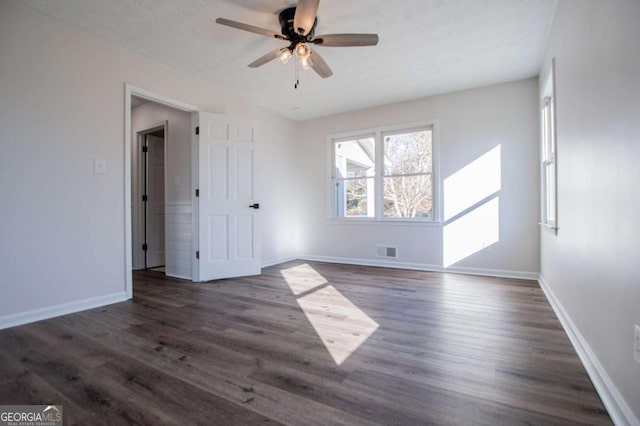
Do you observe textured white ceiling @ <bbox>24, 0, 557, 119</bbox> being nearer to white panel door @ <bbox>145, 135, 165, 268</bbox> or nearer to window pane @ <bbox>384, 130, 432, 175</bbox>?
window pane @ <bbox>384, 130, 432, 175</bbox>

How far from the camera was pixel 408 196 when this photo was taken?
180 inches

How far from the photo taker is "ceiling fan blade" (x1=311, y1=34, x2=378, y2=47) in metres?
2.29

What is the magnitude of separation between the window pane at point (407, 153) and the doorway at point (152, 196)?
3.62 meters

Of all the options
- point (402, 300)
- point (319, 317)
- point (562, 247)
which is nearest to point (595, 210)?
point (562, 247)

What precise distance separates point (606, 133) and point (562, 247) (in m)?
1.29

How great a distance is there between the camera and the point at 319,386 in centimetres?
148

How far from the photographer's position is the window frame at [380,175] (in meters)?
4.30

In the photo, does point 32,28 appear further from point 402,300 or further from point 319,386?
point 402,300

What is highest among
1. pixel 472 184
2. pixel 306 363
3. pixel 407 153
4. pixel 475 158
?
pixel 407 153

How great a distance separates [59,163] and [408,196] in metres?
4.21

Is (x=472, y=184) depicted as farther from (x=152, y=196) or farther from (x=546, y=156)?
(x=152, y=196)

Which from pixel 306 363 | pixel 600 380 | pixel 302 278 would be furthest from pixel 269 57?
pixel 600 380

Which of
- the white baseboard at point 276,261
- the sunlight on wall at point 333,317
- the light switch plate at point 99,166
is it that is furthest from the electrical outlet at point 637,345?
the white baseboard at point 276,261

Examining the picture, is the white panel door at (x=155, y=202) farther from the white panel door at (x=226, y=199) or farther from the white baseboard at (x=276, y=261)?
the white baseboard at (x=276, y=261)
